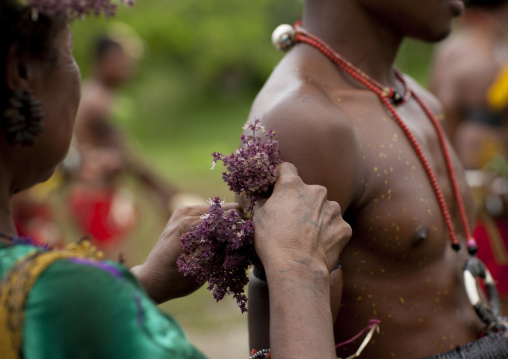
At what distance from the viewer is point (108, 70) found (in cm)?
798

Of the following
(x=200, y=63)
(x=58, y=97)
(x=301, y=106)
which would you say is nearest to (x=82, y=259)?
(x=58, y=97)

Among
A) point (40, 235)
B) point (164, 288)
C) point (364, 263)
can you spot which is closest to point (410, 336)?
point (364, 263)

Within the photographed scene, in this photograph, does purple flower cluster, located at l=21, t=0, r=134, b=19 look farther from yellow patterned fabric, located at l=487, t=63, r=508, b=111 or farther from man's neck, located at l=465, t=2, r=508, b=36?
man's neck, located at l=465, t=2, r=508, b=36

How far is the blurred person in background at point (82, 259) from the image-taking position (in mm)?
1311

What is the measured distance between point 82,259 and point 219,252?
1.74ft

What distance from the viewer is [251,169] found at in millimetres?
1820

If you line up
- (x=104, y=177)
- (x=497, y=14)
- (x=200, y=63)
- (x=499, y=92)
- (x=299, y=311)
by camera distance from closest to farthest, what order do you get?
1. (x=299, y=311)
2. (x=499, y=92)
3. (x=497, y=14)
4. (x=104, y=177)
5. (x=200, y=63)

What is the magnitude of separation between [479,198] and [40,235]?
3.56 meters

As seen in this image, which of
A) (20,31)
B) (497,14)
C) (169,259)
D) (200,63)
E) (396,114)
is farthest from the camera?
(200,63)

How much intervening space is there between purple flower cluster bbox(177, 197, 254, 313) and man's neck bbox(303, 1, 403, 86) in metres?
0.81

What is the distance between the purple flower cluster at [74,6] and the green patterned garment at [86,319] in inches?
20.4

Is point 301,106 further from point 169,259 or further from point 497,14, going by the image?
point 497,14

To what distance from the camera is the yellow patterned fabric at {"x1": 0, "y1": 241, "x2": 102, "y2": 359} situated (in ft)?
4.32

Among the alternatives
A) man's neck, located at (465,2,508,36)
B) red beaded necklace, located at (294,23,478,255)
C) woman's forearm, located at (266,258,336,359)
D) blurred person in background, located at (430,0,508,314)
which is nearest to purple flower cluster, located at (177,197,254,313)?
woman's forearm, located at (266,258,336,359)
